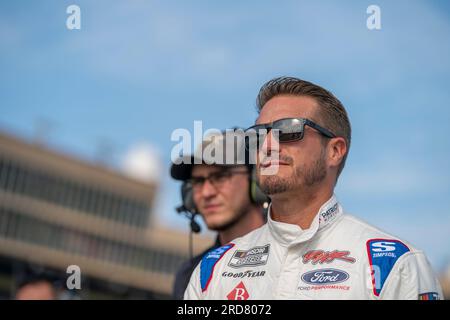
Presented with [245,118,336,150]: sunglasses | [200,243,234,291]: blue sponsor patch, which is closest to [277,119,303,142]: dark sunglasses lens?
[245,118,336,150]: sunglasses

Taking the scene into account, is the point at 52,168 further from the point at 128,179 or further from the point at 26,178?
the point at 128,179

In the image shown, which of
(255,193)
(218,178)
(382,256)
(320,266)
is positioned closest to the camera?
(382,256)

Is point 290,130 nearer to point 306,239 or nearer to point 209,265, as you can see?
point 306,239

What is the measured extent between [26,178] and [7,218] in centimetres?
385

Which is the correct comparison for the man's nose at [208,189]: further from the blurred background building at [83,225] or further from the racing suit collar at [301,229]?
the blurred background building at [83,225]

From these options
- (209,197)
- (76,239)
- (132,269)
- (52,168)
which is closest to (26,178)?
(52,168)

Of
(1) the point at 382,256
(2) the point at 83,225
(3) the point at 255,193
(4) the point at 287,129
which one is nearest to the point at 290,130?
(4) the point at 287,129

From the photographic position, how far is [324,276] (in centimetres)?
295

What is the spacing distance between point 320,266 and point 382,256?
257mm

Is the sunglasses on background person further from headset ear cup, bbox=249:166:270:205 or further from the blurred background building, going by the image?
the blurred background building

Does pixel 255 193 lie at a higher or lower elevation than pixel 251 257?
higher

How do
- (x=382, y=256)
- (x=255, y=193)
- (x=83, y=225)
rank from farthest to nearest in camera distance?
(x=83, y=225) < (x=255, y=193) < (x=382, y=256)

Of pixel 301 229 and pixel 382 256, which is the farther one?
pixel 301 229

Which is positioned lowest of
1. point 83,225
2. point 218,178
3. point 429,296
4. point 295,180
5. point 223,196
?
point 429,296
